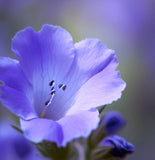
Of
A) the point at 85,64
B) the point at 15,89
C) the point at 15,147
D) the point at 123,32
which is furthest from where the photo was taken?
the point at 123,32

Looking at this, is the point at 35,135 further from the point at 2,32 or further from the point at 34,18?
the point at 34,18

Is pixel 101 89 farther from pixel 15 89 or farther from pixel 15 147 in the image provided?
pixel 15 147

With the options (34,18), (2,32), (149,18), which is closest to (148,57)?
(149,18)

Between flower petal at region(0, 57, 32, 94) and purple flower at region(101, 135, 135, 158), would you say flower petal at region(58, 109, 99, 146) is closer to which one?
flower petal at region(0, 57, 32, 94)

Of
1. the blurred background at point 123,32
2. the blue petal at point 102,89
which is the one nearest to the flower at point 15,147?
the blue petal at point 102,89

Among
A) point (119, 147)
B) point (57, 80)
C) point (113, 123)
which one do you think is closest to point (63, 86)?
→ point (57, 80)

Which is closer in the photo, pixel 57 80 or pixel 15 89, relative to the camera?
pixel 15 89

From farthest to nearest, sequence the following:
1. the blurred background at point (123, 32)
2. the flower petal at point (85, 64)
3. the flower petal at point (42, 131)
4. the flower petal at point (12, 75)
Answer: the blurred background at point (123, 32), the flower petal at point (85, 64), the flower petal at point (12, 75), the flower petal at point (42, 131)

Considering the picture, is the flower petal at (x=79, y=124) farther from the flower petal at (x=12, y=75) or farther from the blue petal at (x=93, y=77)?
the flower petal at (x=12, y=75)

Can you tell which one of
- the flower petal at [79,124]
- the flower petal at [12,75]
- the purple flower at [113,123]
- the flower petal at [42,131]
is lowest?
the purple flower at [113,123]
